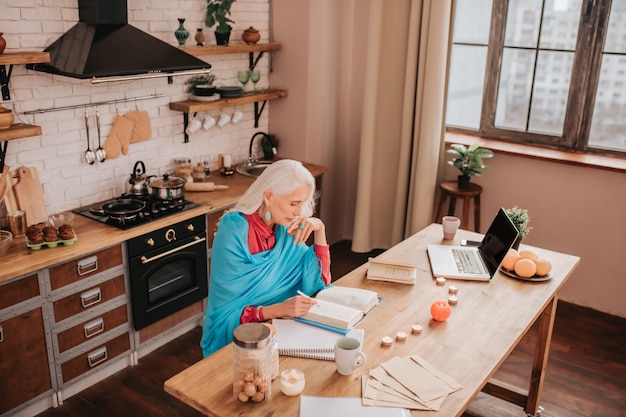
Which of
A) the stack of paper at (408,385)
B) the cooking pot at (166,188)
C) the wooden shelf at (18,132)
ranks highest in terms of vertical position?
the wooden shelf at (18,132)

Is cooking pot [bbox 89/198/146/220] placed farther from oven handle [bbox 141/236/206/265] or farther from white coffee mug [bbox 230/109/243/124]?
white coffee mug [bbox 230/109/243/124]

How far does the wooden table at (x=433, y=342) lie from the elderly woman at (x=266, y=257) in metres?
0.20

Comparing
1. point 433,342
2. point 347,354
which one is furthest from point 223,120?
point 347,354

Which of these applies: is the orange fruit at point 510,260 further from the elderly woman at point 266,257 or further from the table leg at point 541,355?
the elderly woman at point 266,257

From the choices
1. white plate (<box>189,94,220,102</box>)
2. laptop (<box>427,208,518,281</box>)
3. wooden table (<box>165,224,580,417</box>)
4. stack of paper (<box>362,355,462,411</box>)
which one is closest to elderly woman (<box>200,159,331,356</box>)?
wooden table (<box>165,224,580,417</box>)

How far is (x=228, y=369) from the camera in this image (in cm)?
219

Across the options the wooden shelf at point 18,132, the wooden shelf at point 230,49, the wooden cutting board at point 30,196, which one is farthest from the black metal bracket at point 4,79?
the wooden shelf at point 230,49

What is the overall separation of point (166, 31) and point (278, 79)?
3.89 ft

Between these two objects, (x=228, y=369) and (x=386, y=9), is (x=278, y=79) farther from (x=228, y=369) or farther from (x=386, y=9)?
(x=228, y=369)

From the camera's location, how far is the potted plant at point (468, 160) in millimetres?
4520

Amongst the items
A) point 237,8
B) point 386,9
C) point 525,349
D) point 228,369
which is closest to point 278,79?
point 237,8

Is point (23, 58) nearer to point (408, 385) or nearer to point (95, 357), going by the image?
point (95, 357)

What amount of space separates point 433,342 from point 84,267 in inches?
77.0

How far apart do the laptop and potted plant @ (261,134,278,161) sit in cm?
221
